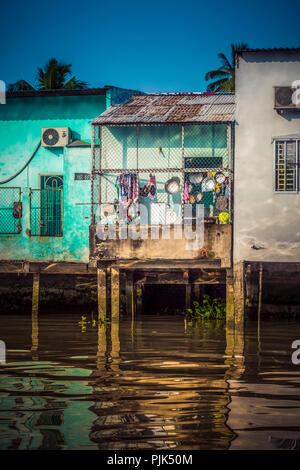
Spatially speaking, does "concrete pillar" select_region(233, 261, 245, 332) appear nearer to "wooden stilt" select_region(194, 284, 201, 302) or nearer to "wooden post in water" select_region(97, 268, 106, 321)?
"wooden post in water" select_region(97, 268, 106, 321)

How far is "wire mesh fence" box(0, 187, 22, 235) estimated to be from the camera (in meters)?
21.0

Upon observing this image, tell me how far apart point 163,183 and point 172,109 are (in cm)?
201

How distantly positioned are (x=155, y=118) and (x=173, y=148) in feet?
5.75

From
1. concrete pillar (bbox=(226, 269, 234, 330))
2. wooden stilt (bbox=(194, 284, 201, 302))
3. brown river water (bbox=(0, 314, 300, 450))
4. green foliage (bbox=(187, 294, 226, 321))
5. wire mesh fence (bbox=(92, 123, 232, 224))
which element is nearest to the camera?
brown river water (bbox=(0, 314, 300, 450))

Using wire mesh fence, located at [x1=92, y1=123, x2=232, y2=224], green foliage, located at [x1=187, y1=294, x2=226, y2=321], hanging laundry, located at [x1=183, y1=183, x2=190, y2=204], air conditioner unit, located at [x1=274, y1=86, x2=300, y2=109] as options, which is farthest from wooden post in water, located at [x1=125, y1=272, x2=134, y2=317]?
air conditioner unit, located at [x1=274, y1=86, x2=300, y2=109]

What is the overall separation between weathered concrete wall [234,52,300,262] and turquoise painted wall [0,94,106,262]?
5.60 m

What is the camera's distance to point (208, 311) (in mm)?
18859

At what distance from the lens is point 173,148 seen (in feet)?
61.8

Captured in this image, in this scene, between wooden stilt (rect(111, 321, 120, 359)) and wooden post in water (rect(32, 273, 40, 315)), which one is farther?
wooden post in water (rect(32, 273, 40, 315))

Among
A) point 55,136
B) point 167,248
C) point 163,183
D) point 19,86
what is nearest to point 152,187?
point 163,183

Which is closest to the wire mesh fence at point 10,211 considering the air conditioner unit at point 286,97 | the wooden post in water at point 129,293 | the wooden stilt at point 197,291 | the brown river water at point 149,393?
the wooden post in water at point 129,293

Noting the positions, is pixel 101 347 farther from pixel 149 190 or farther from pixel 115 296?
pixel 149 190
